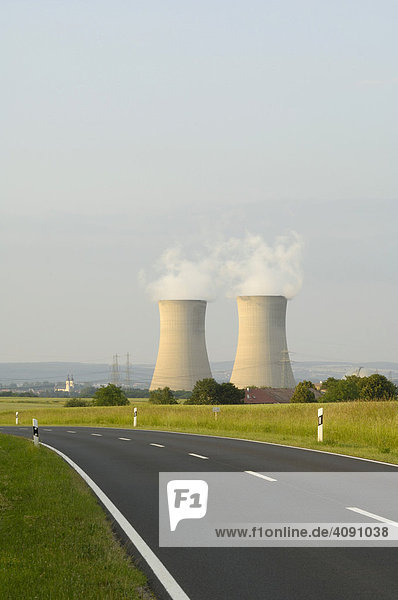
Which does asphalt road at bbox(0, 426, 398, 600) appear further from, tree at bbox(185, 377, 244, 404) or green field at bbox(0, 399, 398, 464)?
tree at bbox(185, 377, 244, 404)

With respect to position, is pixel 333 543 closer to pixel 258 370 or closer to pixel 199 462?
pixel 199 462

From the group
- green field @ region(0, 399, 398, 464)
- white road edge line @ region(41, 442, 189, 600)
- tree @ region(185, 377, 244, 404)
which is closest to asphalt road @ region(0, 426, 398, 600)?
white road edge line @ region(41, 442, 189, 600)

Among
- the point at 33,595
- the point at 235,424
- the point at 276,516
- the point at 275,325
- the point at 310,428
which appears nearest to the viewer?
the point at 33,595

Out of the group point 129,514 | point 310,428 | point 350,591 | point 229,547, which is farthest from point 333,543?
point 310,428

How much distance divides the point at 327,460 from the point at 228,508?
625cm

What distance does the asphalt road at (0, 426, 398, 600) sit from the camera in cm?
543

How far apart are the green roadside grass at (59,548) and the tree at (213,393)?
62.6 metres

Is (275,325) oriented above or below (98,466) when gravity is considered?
above

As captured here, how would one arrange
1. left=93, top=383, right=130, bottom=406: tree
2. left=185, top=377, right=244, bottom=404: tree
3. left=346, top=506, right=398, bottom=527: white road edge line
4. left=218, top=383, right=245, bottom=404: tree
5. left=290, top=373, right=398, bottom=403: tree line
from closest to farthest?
left=346, top=506, right=398, bottom=527: white road edge line, left=290, top=373, right=398, bottom=403: tree line, left=93, top=383, right=130, bottom=406: tree, left=185, top=377, right=244, bottom=404: tree, left=218, top=383, right=245, bottom=404: tree

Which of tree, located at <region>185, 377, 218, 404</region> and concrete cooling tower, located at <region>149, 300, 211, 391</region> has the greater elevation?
concrete cooling tower, located at <region>149, 300, 211, 391</region>

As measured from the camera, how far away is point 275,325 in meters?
63.8
